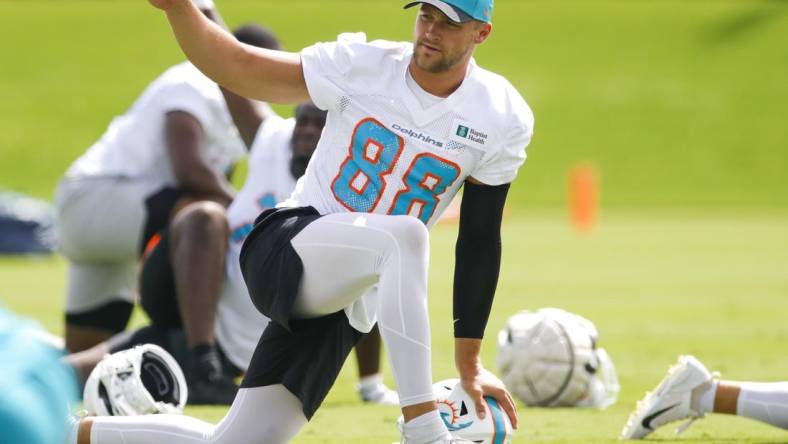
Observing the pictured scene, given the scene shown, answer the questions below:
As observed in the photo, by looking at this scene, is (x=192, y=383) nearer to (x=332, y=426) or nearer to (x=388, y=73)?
(x=332, y=426)

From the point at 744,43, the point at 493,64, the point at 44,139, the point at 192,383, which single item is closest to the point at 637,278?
the point at 192,383

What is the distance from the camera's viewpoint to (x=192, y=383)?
22.0 feet

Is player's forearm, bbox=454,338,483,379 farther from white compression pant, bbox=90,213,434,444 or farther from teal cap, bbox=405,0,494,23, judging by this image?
teal cap, bbox=405,0,494,23

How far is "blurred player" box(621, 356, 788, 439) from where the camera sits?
5.39 meters

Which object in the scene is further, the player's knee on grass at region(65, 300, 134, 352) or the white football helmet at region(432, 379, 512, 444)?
the player's knee on grass at region(65, 300, 134, 352)

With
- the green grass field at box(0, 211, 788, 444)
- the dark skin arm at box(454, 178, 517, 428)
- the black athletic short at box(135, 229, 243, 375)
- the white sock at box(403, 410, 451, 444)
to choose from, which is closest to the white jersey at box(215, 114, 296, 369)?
the black athletic short at box(135, 229, 243, 375)

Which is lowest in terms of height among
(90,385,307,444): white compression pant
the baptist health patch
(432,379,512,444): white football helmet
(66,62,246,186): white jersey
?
(90,385,307,444): white compression pant

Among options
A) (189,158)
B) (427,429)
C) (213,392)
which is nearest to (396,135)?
(427,429)

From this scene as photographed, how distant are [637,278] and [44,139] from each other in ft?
113

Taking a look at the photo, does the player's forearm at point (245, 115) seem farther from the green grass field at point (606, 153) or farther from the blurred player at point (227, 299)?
the green grass field at point (606, 153)

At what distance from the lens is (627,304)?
12.4 m

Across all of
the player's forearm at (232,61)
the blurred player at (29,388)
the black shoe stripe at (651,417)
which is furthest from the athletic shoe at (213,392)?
the blurred player at (29,388)

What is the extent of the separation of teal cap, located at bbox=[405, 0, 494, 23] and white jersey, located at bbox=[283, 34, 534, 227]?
0.24 metres

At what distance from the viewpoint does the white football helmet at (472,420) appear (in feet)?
14.8
